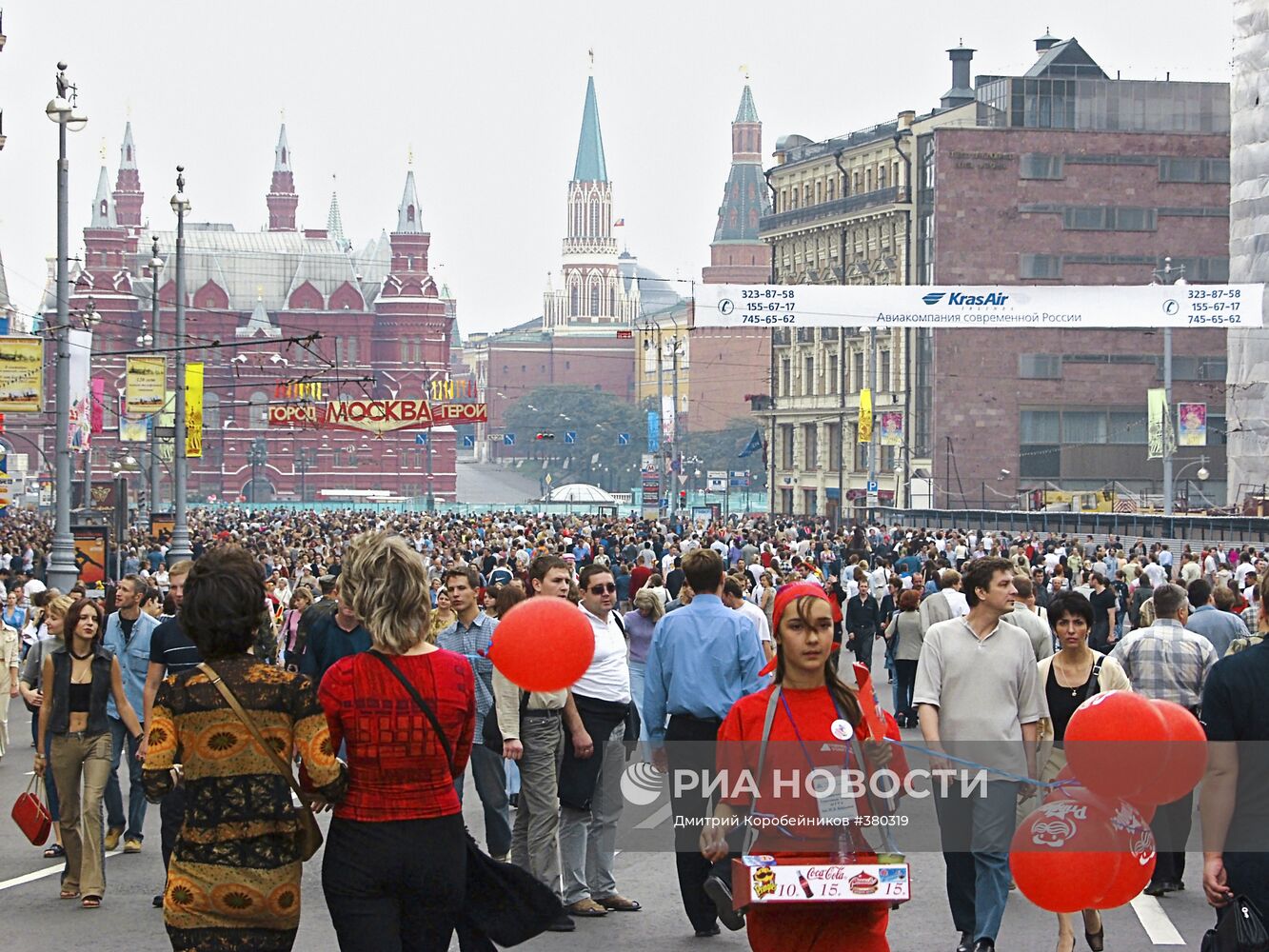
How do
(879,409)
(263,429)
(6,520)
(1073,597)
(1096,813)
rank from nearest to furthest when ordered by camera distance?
(1096,813)
(1073,597)
(6,520)
(879,409)
(263,429)

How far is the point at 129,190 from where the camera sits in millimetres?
164750

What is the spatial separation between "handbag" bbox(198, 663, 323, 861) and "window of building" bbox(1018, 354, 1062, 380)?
79.4 meters

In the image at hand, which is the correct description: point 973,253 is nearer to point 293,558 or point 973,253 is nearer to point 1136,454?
point 1136,454

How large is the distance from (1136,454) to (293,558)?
5512cm

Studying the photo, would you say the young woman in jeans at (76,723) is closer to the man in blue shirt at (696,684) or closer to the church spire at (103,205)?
the man in blue shirt at (696,684)

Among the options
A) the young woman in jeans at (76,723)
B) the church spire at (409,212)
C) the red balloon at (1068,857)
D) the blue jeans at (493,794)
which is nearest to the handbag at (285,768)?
the red balloon at (1068,857)

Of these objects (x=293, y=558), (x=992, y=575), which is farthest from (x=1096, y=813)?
(x=293, y=558)

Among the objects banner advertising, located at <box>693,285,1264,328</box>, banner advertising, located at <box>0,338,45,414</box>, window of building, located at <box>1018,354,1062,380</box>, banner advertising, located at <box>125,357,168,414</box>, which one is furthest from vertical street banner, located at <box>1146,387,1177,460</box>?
banner advertising, located at <box>0,338,45,414</box>

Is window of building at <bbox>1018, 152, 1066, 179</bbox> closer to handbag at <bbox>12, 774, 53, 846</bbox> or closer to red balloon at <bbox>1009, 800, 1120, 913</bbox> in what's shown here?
handbag at <bbox>12, 774, 53, 846</bbox>

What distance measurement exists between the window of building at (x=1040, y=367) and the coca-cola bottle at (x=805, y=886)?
7911cm

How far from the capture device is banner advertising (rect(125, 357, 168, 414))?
116ft

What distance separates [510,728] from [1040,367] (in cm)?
7628

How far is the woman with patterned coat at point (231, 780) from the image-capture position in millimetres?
5664

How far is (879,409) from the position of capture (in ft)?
295
